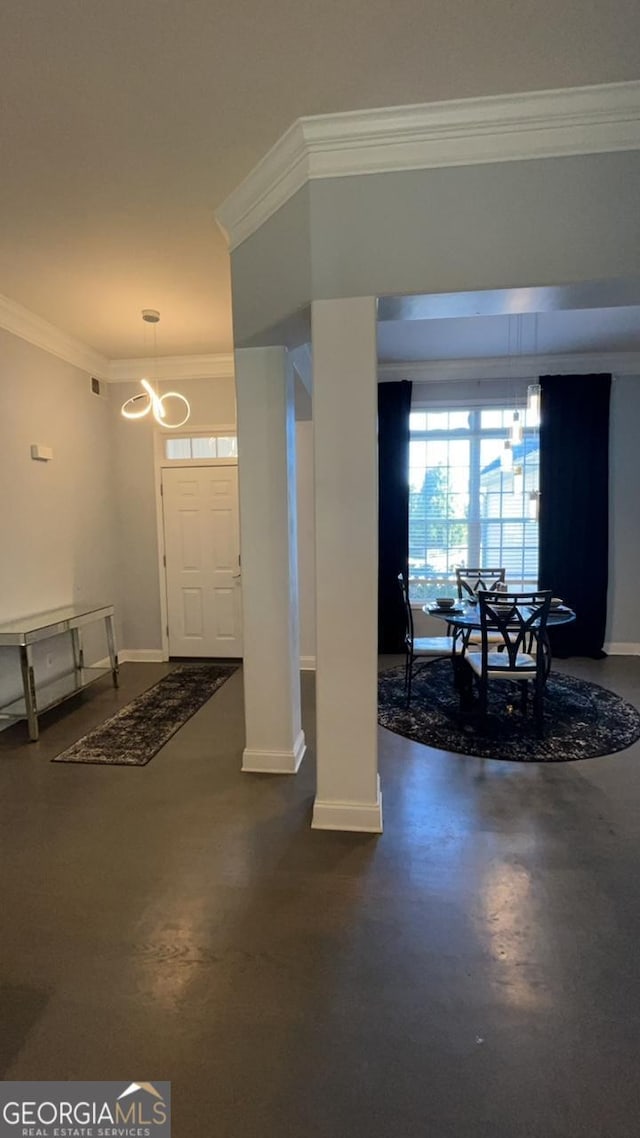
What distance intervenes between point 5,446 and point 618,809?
4.46 m

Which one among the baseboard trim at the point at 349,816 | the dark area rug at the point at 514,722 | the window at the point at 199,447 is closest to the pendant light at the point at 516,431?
the dark area rug at the point at 514,722

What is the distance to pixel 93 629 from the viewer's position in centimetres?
504

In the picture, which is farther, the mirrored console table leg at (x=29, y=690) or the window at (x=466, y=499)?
the window at (x=466, y=499)

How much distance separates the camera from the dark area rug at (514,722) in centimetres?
329

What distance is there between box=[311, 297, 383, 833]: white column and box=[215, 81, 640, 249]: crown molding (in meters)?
0.57

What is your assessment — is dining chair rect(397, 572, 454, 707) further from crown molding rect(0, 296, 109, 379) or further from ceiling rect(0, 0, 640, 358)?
crown molding rect(0, 296, 109, 379)

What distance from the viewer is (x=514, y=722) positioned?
372 cm

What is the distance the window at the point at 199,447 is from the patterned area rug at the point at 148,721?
2.10 m

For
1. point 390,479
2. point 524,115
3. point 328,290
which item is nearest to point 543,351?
point 390,479

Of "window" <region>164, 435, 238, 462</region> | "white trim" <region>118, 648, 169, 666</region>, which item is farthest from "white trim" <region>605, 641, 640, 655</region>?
"white trim" <region>118, 648, 169, 666</region>

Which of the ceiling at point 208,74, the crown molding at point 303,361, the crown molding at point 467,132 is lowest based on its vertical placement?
the crown molding at point 303,361

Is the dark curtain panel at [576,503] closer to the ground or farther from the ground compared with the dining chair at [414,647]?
farther from the ground

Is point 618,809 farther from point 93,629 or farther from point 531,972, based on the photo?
point 93,629

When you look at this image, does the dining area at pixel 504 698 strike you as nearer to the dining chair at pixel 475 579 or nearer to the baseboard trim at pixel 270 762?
the dining chair at pixel 475 579
